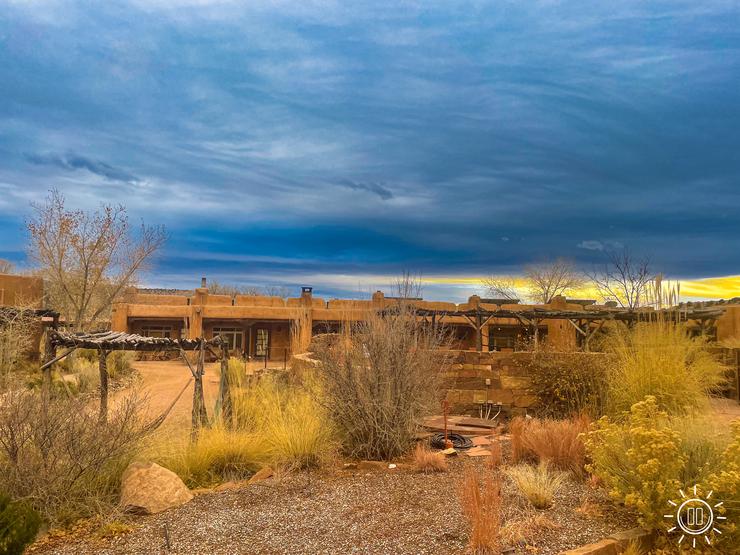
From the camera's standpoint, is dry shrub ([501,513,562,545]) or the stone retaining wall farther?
the stone retaining wall

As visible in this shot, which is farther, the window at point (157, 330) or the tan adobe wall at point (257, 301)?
the window at point (157, 330)

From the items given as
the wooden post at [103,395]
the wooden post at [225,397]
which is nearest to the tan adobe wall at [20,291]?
the wooden post at [103,395]

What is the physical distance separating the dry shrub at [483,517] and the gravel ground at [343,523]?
14 cm

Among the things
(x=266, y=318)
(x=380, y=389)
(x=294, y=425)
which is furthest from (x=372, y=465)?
(x=266, y=318)

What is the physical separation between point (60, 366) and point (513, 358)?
14389mm

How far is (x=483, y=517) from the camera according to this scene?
4023mm

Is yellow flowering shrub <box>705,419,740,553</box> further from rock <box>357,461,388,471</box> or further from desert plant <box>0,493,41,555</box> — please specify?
desert plant <box>0,493,41,555</box>

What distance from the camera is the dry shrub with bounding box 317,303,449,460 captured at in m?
6.93

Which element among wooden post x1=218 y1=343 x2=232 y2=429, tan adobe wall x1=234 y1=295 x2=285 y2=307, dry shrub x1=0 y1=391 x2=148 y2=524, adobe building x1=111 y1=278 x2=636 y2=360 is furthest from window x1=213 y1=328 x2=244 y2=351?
dry shrub x1=0 y1=391 x2=148 y2=524

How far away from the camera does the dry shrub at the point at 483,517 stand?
396 cm

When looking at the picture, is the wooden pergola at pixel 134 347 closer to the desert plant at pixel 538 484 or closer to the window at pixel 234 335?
the desert plant at pixel 538 484

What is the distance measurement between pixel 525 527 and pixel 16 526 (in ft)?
11.9

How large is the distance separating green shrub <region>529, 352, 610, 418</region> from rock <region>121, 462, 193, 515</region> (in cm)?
549

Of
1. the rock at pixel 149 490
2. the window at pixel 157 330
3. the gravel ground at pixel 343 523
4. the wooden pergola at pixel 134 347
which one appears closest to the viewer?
the gravel ground at pixel 343 523
